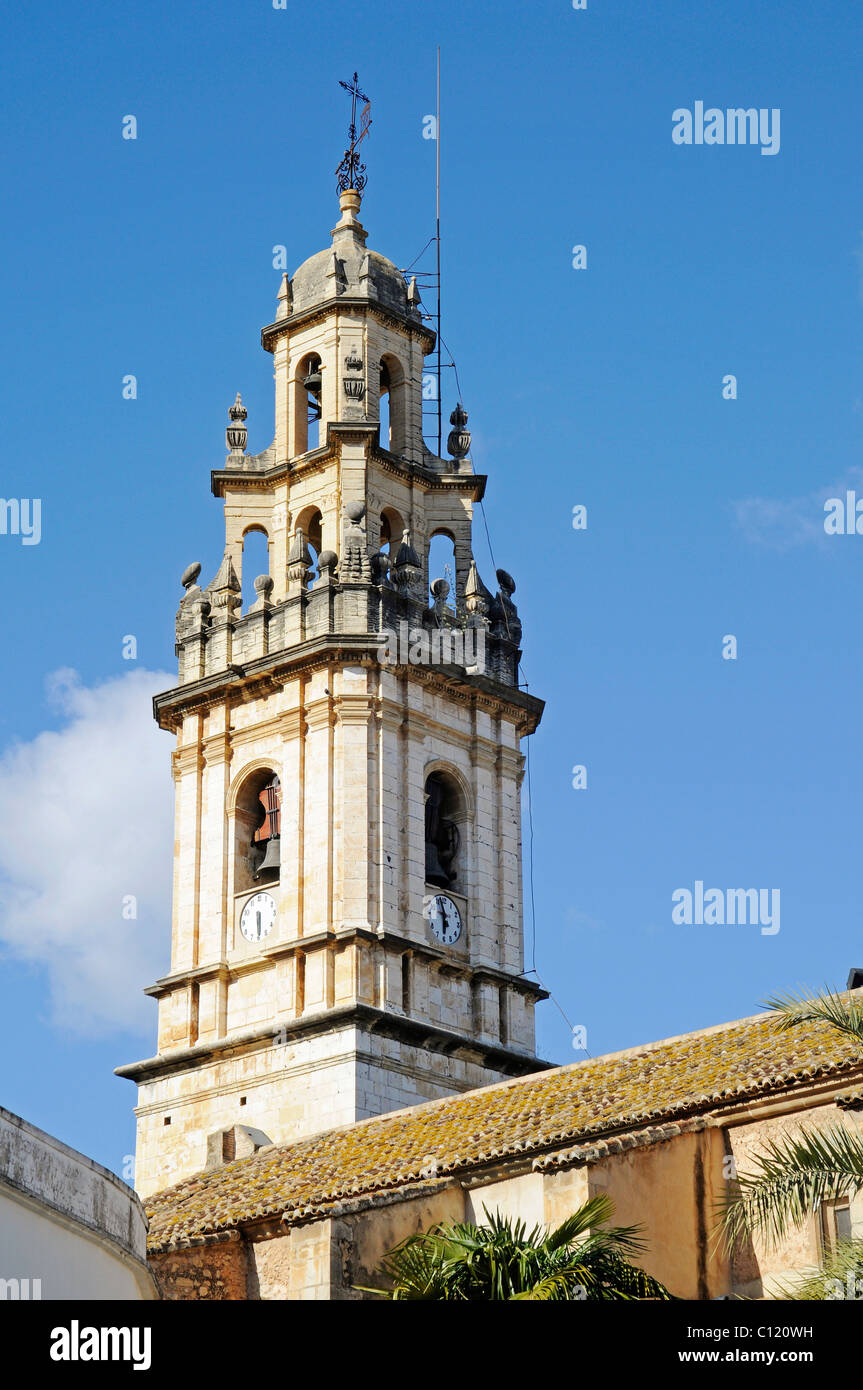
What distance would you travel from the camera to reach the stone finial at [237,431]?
44.7 metres

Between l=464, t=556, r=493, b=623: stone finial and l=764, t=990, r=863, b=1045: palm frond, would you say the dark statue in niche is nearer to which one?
l=464, t=556, r=493, b=623: stone finial

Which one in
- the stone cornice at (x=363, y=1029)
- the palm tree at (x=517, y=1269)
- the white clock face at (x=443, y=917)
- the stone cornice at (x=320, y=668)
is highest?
the stone cornice at (x=320, y=668)

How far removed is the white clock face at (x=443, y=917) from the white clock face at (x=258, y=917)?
8.18 ft

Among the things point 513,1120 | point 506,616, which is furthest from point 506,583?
point 513,1120

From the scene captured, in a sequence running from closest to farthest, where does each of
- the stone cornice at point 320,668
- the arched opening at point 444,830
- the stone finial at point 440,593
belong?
the stone cornice at point 320,668 < the arched opening at point 444,830 < the stone finial at point 440,593

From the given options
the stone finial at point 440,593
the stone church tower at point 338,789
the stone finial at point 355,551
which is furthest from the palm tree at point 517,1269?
the stone finial at point 440,593

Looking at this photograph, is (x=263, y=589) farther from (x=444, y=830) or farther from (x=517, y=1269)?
(x=517, y=1269)

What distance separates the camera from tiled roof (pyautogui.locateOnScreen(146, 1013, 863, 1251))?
82.3 ft

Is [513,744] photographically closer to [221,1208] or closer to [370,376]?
[370,376]

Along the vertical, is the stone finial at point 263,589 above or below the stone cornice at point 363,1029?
above

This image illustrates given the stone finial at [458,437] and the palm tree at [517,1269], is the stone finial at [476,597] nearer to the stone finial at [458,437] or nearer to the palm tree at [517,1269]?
the stone finial at [458,437]

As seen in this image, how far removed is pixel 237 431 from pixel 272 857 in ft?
29.0

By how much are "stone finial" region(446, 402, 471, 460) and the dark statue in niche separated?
6.94 metres

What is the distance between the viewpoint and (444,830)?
4131 cm
